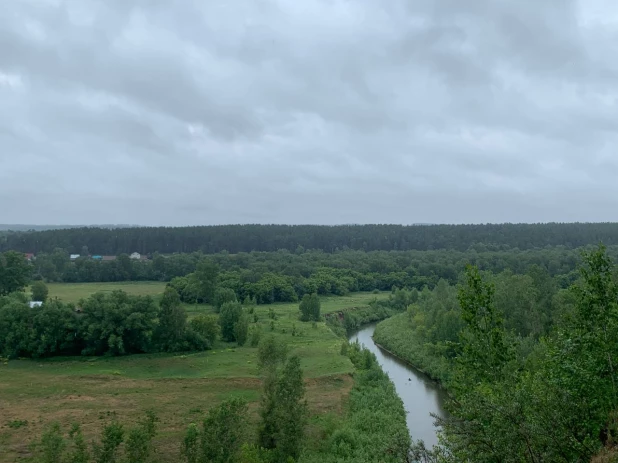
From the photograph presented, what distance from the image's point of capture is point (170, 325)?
59375 mm

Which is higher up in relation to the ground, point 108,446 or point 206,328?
point 108,446

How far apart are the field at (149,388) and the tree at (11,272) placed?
3765cm

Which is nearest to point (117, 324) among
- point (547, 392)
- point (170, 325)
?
point (170, 325)

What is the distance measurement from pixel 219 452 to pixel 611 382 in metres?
16.5

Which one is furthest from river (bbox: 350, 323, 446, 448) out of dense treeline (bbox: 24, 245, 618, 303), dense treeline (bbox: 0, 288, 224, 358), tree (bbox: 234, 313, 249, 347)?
dense treeline (bbox: 24, 245, 618, 303)

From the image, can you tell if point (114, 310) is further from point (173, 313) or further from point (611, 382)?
point (611, 382)

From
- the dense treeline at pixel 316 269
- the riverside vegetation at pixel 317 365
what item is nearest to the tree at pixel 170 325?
the riverside vegetation at pixel 317 365

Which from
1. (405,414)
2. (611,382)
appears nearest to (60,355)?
(405,414)

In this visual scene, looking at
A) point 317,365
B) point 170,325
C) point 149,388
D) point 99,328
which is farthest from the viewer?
point 170,325

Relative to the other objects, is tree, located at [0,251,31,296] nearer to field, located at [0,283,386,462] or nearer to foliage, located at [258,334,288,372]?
field, located at [0,283,386,462]

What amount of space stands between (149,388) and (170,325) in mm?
13500

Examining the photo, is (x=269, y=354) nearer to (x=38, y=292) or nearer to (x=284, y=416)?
(x=284, y=416)

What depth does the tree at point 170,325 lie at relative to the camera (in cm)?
5897

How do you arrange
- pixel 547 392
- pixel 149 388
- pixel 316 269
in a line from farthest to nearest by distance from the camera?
pixel 316 269
pixel 149 388
pixel 547 392
